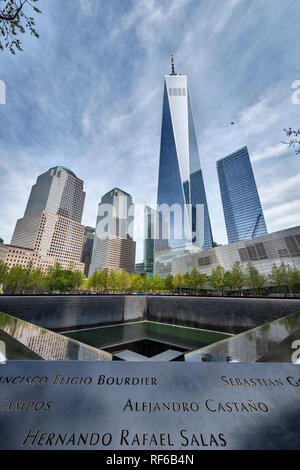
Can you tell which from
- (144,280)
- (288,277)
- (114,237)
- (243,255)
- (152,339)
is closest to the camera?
(152,339)

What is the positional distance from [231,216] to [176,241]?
144 ft

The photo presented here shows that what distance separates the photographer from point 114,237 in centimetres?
16875

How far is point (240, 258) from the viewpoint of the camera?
57.0 metres

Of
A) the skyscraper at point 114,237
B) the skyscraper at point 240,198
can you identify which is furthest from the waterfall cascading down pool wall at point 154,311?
the skyscraper at point 114,237

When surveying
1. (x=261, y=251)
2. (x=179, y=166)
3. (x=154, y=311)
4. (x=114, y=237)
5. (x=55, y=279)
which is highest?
(x=179, y=166)

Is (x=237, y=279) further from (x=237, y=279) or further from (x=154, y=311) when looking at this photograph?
(x=154, y=311)

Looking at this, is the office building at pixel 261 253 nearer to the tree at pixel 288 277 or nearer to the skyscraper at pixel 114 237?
the tree at pixel 288 277

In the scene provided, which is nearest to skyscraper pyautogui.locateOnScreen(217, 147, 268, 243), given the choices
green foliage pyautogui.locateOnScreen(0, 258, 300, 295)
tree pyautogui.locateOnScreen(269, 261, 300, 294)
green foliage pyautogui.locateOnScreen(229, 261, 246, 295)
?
green foliage pyautogui.locateOnScreen(0, 258, 300, 295)

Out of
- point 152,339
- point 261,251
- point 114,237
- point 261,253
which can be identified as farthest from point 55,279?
point 114,237

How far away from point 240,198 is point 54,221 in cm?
13161

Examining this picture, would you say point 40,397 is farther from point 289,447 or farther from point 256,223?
point 256,223

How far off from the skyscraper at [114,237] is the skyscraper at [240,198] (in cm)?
9326

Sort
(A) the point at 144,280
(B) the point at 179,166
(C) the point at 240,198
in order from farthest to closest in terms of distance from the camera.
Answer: (C) the point at 240,198 < (B) the point at 179,166 < (A) the point at 144,280

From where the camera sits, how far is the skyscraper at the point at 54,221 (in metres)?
121
